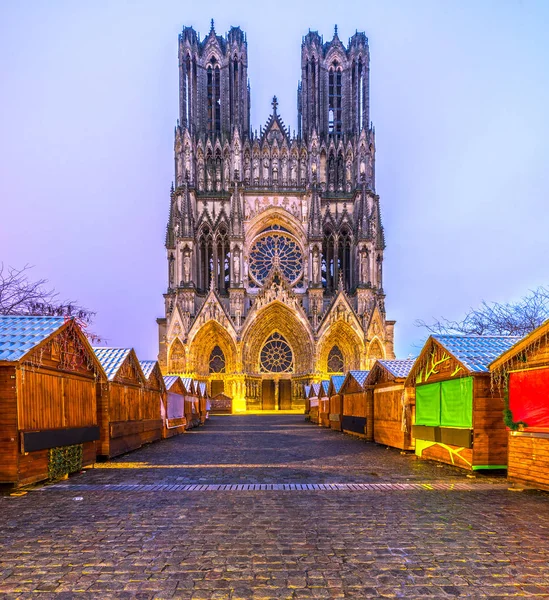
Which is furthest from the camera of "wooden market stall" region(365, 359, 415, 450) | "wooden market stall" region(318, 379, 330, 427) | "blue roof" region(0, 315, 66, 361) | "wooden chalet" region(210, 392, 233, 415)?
"wooden chalet" region(210, 392, 233, 415)

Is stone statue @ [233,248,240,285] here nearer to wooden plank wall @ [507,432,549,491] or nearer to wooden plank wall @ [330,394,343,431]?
wooden plank wall @ [330,394,343,431]

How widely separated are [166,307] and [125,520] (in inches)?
1474

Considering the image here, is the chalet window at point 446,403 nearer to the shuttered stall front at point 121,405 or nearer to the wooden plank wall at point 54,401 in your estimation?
the shuttered stall front at point 121,405

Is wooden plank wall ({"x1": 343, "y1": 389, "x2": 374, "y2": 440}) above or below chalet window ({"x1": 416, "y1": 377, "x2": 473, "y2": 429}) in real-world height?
below

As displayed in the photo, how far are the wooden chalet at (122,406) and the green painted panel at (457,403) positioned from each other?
790cm

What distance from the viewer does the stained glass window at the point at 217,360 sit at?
42.5 metres

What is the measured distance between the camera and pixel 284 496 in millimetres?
7633

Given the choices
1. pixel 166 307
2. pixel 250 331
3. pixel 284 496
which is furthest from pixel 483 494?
pixel 166 307

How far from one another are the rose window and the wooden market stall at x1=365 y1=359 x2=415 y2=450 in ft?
95.7

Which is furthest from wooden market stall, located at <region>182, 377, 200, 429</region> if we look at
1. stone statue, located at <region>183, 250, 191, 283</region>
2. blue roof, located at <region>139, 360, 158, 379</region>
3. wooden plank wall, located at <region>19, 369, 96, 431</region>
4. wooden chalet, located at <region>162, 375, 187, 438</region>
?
stone statue, located at <region>183, 250, 191, 283</region>

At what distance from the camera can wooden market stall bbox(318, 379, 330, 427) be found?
24875 mm

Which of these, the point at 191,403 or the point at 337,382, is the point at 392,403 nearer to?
the point at 337,382

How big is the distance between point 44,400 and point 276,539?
18.9 feet

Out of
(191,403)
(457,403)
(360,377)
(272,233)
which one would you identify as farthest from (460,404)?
(272,233)
